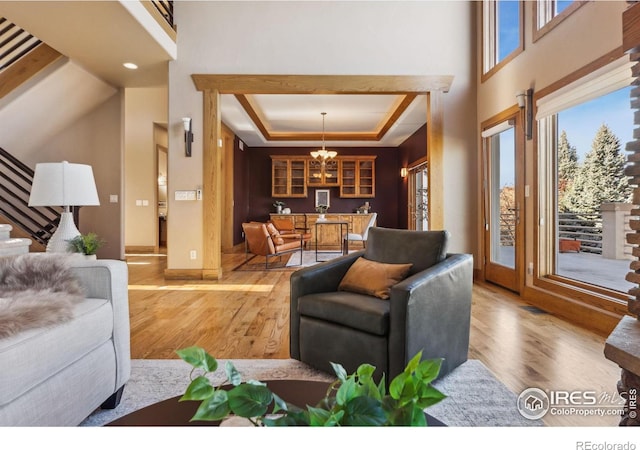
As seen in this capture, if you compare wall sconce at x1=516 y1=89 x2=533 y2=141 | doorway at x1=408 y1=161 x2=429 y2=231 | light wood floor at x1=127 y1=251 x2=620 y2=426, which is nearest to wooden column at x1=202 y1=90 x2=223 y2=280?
light wood floor at x1=127 y1=251 x2=620 y2=426

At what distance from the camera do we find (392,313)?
5.66ft

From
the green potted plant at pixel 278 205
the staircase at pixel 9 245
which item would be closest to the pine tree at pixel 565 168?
the staircase at pixel 9 245

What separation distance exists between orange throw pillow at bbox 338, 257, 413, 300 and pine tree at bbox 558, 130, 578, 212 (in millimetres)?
2231

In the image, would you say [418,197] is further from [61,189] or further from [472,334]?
[61,189]

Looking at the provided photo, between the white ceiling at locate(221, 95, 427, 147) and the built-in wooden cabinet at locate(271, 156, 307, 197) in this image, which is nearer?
the white ceiling at locate(221, 95, 427, 147)

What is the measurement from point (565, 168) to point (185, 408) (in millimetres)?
3784

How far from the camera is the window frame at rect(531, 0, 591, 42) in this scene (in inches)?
124

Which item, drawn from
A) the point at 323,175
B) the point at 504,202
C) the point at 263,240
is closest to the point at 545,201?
the point at 504,202

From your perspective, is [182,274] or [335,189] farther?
[335,189]

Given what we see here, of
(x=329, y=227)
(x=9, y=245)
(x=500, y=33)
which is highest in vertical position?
(x=500, y=33)

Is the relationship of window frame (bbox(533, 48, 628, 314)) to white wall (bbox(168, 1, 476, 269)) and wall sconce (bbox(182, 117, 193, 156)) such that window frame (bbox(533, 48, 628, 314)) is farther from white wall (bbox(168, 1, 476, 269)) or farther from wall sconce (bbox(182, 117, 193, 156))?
wall sconce (bbox(182, 117, 193, 156))
